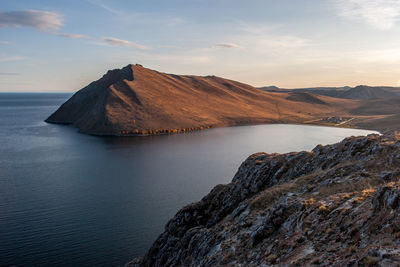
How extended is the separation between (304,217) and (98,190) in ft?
187

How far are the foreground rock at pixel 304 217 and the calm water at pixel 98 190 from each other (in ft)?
40.9

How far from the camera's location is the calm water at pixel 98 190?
4125cm

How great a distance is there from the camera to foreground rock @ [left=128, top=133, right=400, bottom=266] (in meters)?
11.3

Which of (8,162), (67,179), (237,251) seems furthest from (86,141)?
(237,251)

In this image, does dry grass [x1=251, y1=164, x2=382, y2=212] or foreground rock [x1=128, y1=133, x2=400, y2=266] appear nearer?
foreground rock [x1=128, y1=133, x2=400, y2=266]

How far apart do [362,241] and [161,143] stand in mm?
115736

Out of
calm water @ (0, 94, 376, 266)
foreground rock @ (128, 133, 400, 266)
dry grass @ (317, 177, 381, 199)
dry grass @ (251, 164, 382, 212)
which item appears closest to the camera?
foreground rock @ (128, 133, 400, 266)

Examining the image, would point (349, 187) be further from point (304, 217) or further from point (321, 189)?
point (304, 217)

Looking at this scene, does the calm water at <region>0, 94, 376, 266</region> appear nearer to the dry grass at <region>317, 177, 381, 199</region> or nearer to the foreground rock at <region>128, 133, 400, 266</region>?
the foreground rock at <region>128, 133, 400, 266</region>

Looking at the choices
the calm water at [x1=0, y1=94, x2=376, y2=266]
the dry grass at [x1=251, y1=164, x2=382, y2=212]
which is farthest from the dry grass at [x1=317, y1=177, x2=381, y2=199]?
the calm water at [x1=0, y1=94, x2=376, y2=266]

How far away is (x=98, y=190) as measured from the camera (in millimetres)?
63906

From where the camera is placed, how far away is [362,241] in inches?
439

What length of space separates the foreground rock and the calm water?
1248 centimetres

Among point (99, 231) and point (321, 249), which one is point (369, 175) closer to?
point (321, 249)
